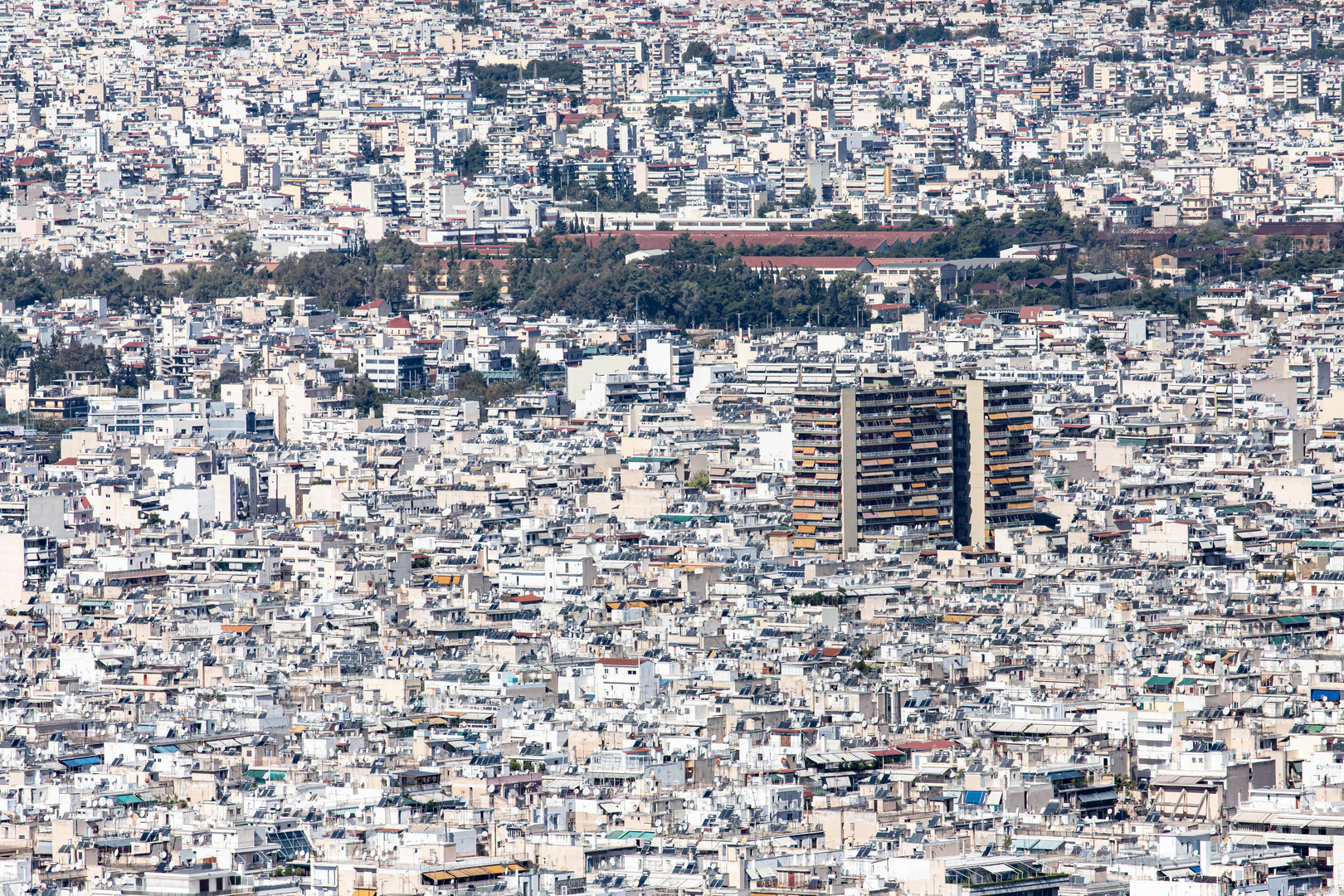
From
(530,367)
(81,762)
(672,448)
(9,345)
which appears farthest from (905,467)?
(9,345)

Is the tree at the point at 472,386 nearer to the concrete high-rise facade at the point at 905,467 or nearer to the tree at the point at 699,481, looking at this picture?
the tree at the point at 699,481

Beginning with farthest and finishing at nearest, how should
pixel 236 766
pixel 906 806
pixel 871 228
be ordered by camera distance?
pixel 871 228, pixel 236 766, pixel 906 806

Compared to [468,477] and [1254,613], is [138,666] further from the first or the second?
[468,477]

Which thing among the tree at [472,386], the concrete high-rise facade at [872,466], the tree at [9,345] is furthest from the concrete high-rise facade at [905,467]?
the tree at [9,345]

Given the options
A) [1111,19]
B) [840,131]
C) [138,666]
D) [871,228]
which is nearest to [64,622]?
[138,666]

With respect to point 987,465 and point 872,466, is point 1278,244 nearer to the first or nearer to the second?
point 987,465
